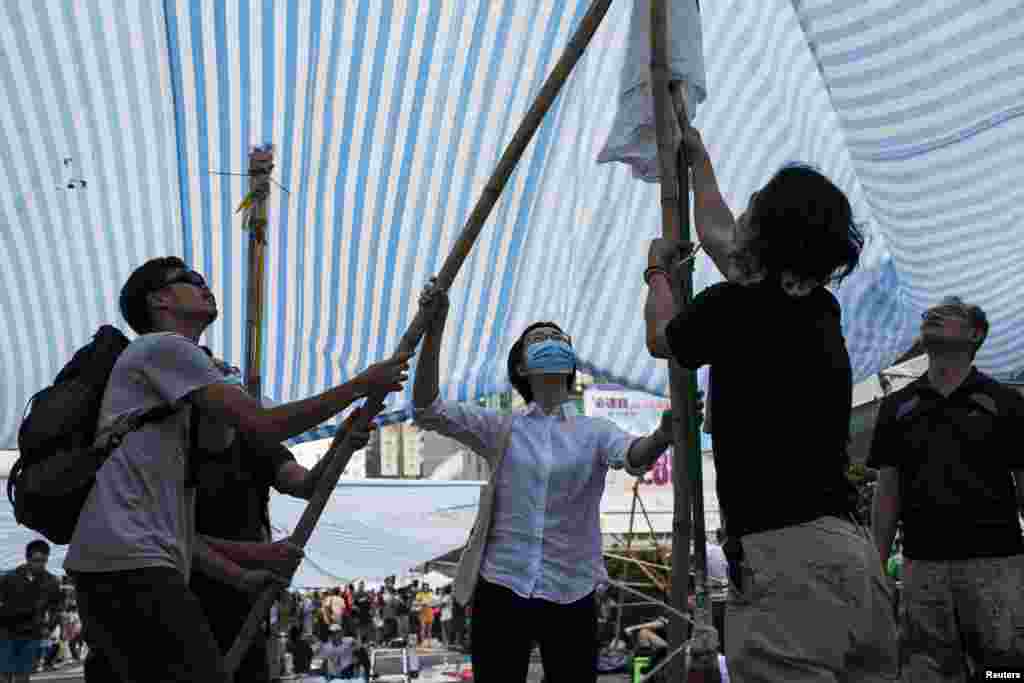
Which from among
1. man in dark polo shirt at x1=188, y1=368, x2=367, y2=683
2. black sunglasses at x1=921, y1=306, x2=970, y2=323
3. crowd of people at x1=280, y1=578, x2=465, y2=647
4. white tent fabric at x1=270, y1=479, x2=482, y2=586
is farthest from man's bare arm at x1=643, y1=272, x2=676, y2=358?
crowd of people at x1=280, y1=578, x2=465, y2=647

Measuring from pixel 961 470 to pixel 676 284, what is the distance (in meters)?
1.29

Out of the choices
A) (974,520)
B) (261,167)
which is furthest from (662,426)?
(261,167)

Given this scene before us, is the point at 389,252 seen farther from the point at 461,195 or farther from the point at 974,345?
the point at 974,345

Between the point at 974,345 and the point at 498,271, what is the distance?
2.68 metres

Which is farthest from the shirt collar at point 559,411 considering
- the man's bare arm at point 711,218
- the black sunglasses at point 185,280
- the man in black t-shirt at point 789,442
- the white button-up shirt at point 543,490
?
the man in black t-shirt at point 789,442

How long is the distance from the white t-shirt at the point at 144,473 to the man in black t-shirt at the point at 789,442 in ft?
3.42

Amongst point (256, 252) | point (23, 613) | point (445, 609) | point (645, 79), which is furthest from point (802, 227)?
point (445, 609)

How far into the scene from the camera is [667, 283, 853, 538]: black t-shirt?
7.33 ft

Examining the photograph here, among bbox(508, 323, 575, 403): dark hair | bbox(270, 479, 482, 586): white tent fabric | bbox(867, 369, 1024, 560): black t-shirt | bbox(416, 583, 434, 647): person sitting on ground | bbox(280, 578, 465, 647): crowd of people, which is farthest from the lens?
bbox(416, 583, 434, 647): person sitting on ground

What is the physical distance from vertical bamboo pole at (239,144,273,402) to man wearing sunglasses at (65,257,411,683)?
7.59 feet

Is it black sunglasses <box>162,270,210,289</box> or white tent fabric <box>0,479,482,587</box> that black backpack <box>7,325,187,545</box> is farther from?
white tent fabric <box>0,479,482,587</box>

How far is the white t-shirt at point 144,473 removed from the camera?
2.53 meters

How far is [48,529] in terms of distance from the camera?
261cm

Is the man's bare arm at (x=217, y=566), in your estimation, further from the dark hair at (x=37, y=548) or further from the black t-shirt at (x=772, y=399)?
the dark hair at (x=37, y=548)
